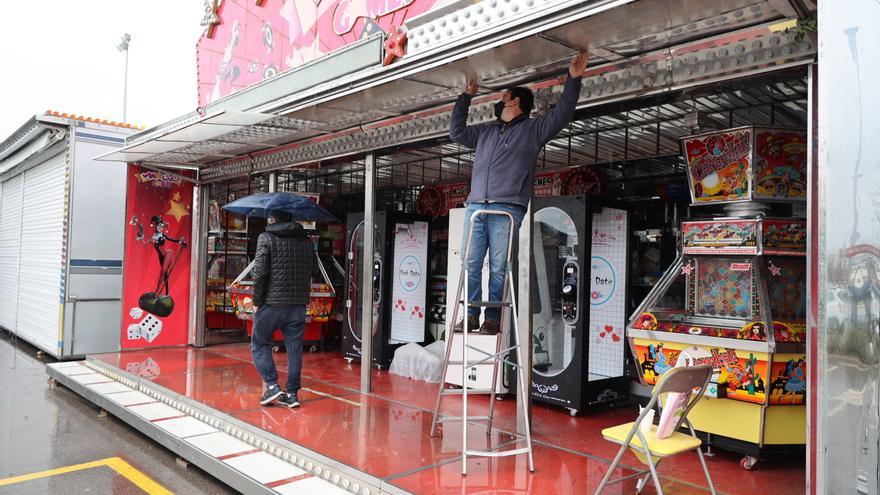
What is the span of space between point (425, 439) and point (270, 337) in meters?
1.91

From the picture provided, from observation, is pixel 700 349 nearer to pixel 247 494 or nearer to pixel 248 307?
pixel 247 494

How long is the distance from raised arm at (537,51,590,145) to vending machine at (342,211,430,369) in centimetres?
424

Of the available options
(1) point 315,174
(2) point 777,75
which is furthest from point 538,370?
(1) point 315,174

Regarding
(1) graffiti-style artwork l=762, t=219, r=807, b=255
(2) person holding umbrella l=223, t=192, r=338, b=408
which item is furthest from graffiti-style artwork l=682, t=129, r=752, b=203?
(2) person holding umbrella l=223, t=192, r=338, b=408

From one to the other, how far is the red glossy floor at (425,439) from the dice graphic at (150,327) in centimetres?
162

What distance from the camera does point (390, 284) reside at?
26.6 feet

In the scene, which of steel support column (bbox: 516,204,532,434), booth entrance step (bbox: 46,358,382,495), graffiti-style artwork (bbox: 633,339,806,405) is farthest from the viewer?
steel support column (bbox: 516,204,532,434)

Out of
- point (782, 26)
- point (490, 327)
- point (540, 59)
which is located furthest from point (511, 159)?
point (782, 26)

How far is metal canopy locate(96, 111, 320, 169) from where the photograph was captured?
5.89m

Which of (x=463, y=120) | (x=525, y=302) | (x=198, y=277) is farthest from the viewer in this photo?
(x=198, y=277)

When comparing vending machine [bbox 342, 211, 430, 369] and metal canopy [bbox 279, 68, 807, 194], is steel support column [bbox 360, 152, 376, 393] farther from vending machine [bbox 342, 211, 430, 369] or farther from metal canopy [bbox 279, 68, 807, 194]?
vending machine [bbox 342, 211, 430, 369]

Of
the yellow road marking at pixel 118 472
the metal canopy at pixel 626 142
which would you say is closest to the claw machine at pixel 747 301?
the metal canopy at pixel 626 142

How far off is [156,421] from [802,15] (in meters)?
5.59

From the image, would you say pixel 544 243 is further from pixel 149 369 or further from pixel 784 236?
pixel 149 369
